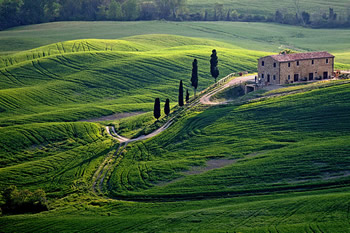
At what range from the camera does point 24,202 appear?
7212 centimetres

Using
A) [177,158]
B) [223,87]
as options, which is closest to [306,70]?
[223,87]

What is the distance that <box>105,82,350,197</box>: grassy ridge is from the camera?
70188 millimetres

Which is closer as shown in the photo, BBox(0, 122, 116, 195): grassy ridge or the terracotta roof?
BBox(0, 122, 116, 195): grassy ridge

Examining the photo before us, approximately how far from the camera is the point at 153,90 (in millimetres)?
138750

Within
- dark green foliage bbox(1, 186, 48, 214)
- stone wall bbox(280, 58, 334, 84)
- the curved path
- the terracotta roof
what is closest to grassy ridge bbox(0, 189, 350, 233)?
dark green foliage bbox(1, 186, 48, 214)

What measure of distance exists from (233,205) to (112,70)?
9169cm

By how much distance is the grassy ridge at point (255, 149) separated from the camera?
70188 millimetres

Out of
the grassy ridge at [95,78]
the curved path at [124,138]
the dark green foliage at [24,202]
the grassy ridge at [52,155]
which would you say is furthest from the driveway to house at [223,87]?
the dark green foliage at [24,202]

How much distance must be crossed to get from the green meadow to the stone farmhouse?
16.8 feet

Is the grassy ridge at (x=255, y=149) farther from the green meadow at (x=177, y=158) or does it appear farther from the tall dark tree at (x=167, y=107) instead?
the tall dark tree at (x=167, y=107)

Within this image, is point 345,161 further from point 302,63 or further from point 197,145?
point 302,63

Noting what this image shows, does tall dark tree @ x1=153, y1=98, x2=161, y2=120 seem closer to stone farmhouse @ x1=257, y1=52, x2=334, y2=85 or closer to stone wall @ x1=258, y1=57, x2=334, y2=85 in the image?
stone farmhouse @ x1=257, y1=52, x2=334, y2=85

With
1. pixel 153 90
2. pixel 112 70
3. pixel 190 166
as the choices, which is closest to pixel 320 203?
pixel 190 166

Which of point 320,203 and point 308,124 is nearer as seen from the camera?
point 320,203
